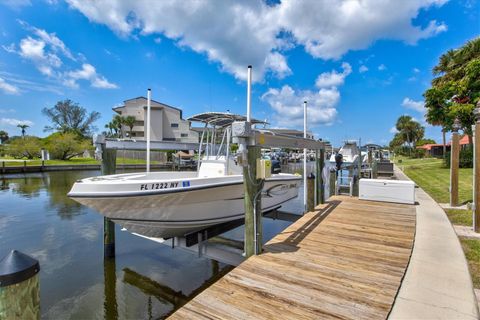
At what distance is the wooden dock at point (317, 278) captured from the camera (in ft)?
9.04

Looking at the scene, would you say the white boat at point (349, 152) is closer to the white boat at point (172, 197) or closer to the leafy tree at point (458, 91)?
the leafy tree at point (458, 91)

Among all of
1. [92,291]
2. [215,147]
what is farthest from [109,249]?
[215,147]

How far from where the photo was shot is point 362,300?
2.92 meters

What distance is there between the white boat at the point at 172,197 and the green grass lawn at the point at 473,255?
415 cm

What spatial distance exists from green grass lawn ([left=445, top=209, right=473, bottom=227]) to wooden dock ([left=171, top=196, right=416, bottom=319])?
69.8 inches

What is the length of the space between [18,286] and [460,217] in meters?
8.78

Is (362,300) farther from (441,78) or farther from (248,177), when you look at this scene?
(441,78)

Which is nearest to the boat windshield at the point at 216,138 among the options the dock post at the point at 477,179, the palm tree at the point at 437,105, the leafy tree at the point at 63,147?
the dock post at the point at 477,179

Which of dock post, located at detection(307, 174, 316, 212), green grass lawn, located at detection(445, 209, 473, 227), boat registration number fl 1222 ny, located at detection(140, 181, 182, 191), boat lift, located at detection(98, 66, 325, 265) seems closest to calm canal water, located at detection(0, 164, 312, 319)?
boat lift, located at detection(98, 66, 325, 265)

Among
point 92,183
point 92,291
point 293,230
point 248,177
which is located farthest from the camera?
point 92,291

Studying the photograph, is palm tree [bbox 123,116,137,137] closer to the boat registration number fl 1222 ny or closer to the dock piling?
the dock piling

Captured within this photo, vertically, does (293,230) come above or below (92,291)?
above

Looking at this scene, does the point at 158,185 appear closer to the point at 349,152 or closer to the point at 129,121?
the point at 349,152

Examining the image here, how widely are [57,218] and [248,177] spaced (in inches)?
438
